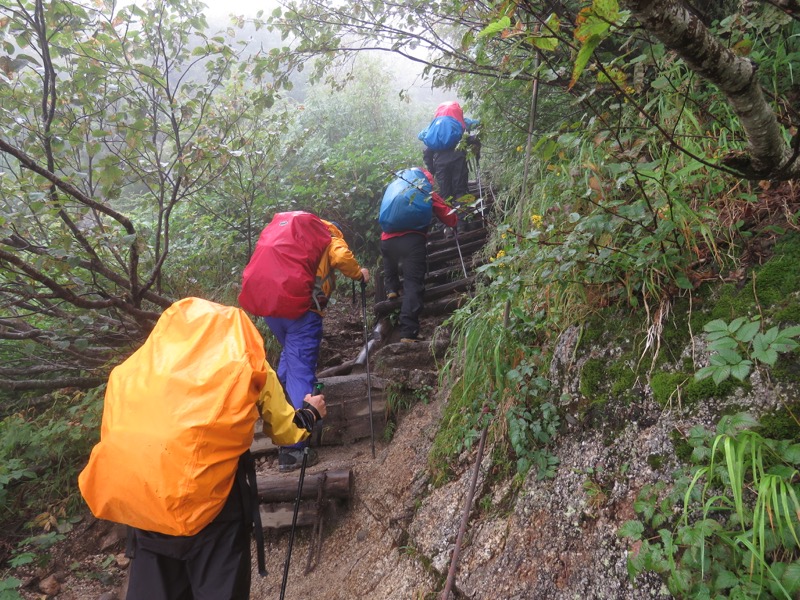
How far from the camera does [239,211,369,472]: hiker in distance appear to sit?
15.5ft

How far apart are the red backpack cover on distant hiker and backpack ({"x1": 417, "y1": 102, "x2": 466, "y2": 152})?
13.1 ft

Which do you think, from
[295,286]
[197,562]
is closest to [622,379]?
[197,562]

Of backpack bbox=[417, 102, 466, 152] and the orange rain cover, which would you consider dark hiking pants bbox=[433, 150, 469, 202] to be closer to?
backpack bbox=[417, 102, 466, 152]

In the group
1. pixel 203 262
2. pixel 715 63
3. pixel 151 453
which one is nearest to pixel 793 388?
pixel 715 63

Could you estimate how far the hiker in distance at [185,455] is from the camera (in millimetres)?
2154

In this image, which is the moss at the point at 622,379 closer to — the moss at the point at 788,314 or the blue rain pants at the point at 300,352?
the moss at the point at 788,314

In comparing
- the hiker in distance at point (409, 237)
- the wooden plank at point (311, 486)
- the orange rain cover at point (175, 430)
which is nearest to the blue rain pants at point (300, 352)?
the wooden plank at point (311, 486)

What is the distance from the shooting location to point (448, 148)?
8.02 m

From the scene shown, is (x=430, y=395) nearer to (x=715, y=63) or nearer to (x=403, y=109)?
(x=715, y=63)

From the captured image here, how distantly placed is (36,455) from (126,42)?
4608 mm

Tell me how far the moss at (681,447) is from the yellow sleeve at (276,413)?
2076 millimetres

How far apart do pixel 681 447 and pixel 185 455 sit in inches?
90.4

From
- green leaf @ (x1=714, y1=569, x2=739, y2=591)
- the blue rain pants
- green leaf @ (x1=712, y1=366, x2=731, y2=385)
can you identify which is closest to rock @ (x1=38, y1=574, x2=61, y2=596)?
the blue rain pants

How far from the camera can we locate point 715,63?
1299mm
